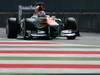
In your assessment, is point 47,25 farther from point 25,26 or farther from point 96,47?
point 96,47

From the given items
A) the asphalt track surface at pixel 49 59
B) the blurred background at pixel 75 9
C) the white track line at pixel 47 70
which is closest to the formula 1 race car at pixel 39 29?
the asphalt track surface at pixel 49 59

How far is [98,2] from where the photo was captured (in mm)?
24391

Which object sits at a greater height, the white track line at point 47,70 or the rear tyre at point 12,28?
the rear tyre at point 12,28

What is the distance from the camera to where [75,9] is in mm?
24641

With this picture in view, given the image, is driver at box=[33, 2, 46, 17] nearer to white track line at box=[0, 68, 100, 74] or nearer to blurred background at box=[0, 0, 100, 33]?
blurred background at box=[0, 0, 100, 33]

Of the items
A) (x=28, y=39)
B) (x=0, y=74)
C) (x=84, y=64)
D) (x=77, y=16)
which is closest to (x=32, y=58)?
(x=84, y=64)

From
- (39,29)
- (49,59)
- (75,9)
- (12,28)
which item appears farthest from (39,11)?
(49,59)

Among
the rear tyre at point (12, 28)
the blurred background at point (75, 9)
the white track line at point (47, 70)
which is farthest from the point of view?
the blurred background at point (75, 9)

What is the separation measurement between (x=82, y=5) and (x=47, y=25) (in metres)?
7.47

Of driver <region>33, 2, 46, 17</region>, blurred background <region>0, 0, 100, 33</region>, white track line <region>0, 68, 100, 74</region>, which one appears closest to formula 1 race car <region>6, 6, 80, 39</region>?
driver <region>33, 2, 46, 17</region>

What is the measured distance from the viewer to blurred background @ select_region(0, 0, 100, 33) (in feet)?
77.8

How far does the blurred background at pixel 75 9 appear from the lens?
2370 centimetres

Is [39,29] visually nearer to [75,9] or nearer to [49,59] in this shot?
[49,59]

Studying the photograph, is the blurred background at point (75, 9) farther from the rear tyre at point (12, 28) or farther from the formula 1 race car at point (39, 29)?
the rear tyre at point (12, 28)
